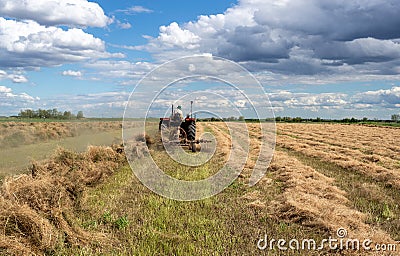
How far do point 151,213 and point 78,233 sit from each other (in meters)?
1.67

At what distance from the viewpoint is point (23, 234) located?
5.07m

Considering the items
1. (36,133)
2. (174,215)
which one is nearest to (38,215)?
(174,215)

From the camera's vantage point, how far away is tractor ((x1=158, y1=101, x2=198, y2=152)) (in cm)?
1760

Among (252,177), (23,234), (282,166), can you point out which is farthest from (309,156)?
(23,234)

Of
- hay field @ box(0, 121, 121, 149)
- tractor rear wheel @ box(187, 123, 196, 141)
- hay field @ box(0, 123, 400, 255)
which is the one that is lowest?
hay field @ box(0, 123, 400, 255)

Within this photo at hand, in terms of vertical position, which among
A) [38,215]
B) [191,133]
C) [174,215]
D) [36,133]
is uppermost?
[191,133]

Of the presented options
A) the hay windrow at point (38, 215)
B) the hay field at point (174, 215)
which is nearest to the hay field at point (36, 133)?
the hay field at point (174, 215)

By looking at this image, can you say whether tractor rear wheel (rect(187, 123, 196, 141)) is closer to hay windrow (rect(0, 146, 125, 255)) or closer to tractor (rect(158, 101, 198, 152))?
tractor (rect(158, 101, 198, 152))

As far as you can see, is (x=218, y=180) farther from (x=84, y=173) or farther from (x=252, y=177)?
(x=84, y=173)

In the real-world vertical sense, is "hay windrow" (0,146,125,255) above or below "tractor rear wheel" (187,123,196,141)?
below

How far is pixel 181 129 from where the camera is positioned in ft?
59.6

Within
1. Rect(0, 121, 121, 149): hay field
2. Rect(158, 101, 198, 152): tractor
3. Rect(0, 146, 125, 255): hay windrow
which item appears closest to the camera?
Rect(0, 146, 125, 255): hay windrow

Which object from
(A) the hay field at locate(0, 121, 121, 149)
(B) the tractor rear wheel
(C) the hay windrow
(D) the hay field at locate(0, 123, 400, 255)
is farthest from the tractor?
(C) the hay windrow

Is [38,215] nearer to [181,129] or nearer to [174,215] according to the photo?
[174,215]
